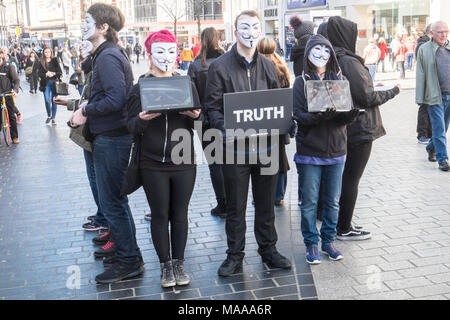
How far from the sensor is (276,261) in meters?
4.95

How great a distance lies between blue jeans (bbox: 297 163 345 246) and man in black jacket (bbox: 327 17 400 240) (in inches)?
16.1

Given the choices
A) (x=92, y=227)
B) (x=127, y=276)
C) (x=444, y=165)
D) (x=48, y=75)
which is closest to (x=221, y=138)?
(x=127, y=276)

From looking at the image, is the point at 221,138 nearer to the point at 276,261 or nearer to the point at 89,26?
the point at 276,261

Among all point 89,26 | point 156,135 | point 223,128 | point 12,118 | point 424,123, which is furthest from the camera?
point 12,118

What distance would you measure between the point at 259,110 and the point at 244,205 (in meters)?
0.84

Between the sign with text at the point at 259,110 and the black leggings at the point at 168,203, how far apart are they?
0.55 m

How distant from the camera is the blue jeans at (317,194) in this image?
4949 millimetres

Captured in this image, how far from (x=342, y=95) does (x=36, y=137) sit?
31.9ft

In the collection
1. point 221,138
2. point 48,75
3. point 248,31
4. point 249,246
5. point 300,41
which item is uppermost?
point 248,31

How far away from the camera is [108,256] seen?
5.36m

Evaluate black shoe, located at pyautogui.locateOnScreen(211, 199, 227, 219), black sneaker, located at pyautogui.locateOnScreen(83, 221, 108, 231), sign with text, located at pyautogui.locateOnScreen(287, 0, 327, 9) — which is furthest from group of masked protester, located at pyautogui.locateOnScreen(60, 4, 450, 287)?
sign with text, located at pyautogui.locateOnScreen(287, 0, 327, 9)

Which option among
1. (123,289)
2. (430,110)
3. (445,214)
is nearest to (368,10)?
(430,110)

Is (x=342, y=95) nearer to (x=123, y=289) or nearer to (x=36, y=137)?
(x=123, y=289)

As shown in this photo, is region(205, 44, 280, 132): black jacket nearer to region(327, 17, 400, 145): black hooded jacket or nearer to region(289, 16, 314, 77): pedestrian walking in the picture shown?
region(327, 17, 400, 145): black hooded jacket
